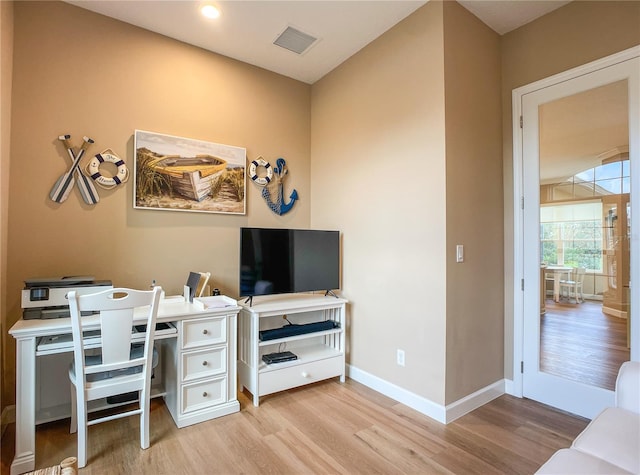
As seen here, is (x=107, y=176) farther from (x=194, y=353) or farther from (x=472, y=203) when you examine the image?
(x=472, y=203)

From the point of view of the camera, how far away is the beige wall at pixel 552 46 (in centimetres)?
226

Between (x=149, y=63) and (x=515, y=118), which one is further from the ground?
(x=149, y=63)

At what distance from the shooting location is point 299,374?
281cm

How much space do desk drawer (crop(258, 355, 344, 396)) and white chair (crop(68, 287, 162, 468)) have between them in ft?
2.93

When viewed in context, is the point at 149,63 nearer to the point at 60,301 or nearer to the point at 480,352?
the point at 60,301

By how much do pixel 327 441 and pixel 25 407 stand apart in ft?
5.58

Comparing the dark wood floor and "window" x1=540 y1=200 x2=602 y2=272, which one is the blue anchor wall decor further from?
the dark wood floor

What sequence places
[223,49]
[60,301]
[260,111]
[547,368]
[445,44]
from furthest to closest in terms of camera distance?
[260,111]
[223,49]
[547,368]
[445,44]
[60,301]

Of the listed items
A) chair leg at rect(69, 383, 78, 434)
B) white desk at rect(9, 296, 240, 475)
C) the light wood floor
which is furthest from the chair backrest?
the light wood floor

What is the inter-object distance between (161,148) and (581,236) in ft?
11.0

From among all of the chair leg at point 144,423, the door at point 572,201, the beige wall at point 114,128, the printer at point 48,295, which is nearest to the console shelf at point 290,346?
the beige wall at point 114,128

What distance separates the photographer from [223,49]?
3.08 meters

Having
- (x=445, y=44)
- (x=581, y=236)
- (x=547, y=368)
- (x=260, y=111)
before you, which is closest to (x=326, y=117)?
(x=260, y=111)

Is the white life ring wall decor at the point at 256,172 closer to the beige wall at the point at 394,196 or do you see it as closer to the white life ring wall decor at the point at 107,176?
the beige wall at the point at 394,196
